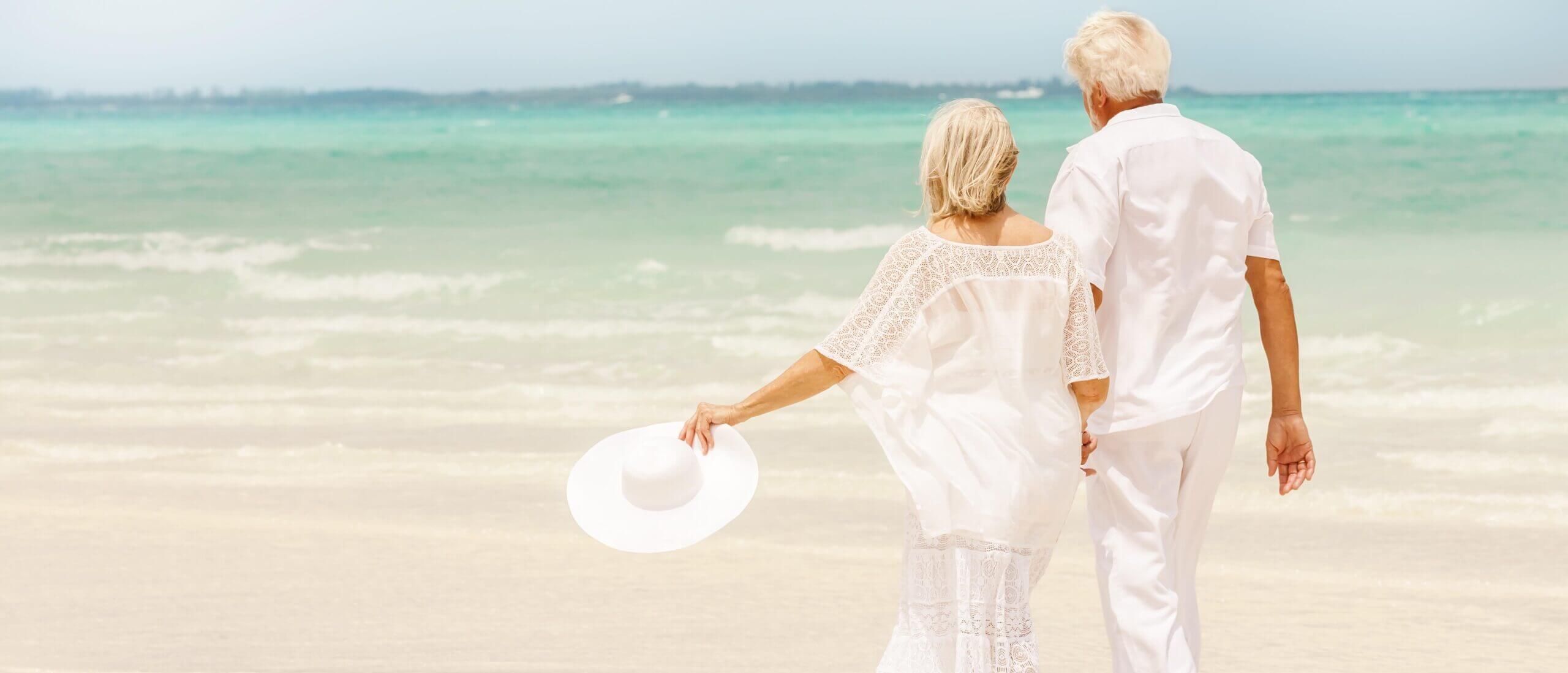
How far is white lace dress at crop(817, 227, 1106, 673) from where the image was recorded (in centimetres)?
252

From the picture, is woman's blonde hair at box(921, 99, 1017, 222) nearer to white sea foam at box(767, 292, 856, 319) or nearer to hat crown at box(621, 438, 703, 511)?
hat crown at box(621, 438, 703, 511)

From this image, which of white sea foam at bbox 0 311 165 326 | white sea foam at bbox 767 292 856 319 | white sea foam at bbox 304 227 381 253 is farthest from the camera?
white sea foam at bbox 304 227 381 253

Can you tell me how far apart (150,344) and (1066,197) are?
8.38 m

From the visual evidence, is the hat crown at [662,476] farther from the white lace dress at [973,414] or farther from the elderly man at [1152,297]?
the elderly man at [1152,297]

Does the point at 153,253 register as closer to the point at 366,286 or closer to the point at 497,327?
the point at 366,286

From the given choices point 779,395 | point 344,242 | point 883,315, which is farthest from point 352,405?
point 344,242

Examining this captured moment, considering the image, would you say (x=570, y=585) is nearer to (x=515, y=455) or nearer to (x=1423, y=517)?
(x=515, y=455)

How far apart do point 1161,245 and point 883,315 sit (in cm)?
57

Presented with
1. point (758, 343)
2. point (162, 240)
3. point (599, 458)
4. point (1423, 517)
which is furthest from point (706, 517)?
point (162, 240)

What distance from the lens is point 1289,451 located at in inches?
116

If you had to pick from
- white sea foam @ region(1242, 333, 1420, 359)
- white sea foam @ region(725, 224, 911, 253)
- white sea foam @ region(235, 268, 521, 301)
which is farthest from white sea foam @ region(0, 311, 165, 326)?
white sea foam @ region(1242, 333, 1420, 359)

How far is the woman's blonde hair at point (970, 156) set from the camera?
246 centimetres

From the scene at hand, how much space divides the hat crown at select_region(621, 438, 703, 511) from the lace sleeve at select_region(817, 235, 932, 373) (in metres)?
0.35

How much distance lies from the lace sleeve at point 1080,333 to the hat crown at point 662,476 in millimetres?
745
